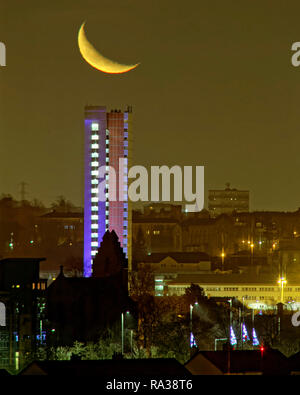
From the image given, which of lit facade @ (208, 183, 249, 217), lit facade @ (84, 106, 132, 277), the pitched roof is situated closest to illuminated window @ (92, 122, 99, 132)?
lit facade @ (84, 106, 132, 277)

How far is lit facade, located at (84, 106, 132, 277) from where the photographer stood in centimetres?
2688

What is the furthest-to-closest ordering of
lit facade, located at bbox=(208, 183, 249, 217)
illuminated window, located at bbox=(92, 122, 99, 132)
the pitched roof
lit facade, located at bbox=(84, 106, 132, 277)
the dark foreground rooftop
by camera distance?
lit facade, located at bbox=(208, 183, 249, 217) < the pitched roof < illuminated window, located at bbox=(92, 122, 99, 132) < lit facade, located at bbox=(84, 106, 132, 277) < the dark foreground rooftop

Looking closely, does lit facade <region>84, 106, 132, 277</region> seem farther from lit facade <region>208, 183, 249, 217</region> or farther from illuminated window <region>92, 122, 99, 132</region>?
lit facade <region>208, 183, 249, 217</region>

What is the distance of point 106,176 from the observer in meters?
27.2

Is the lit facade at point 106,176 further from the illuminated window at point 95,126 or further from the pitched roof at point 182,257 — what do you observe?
the pitched roof at point 182,257

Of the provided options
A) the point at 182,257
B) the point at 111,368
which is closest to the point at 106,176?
the point at 182,257

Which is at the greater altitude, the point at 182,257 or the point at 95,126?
the point at 95,126

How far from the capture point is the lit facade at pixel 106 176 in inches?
1058

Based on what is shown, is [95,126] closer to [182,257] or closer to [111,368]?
[182,257]

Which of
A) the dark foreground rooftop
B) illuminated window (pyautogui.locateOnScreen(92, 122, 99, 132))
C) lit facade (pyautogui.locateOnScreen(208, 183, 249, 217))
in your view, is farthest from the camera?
lit facade (pyautogui.locateOnScreen(208, 183, 249, 217))

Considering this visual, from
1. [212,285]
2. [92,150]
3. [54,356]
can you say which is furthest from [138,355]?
[92,150]

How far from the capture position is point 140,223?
158 feet

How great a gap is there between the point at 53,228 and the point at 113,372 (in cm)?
3956
